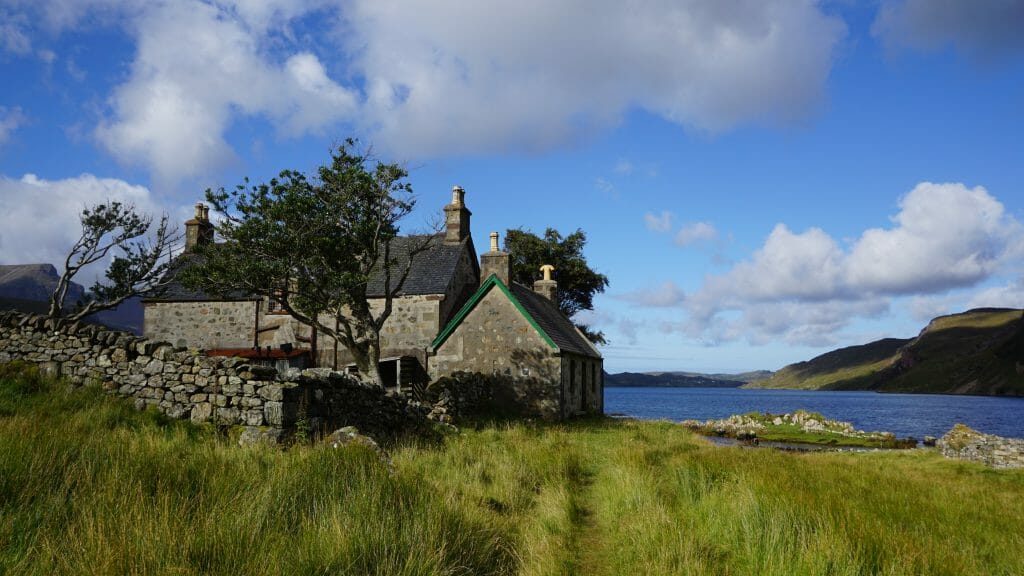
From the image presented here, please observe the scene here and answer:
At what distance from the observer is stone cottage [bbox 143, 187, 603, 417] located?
22.2 m

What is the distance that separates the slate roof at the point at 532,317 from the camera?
2209 cm

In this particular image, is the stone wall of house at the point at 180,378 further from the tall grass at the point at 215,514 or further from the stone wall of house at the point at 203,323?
the stone wall of house at the point at 203,323

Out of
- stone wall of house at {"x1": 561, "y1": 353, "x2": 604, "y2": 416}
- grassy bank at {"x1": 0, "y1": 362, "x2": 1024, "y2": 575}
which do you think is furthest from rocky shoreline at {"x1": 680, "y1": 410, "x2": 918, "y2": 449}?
grassy bank at {"x1": 0, "y1": 362, "x2": 1024, "y2": 575}

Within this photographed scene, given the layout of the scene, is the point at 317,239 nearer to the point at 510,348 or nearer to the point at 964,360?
the point at 510,348

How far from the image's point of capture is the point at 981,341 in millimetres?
174875

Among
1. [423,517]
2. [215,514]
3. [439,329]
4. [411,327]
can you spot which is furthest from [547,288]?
[215,514]

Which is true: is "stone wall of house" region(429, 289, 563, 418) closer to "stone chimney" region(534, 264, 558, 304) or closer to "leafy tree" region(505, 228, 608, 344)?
"stone chimney" region(534, 264, 558, 304)

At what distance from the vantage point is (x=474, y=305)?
74.1 feet

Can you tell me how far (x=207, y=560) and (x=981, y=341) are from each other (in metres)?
217

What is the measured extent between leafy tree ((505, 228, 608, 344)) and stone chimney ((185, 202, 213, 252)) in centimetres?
1877

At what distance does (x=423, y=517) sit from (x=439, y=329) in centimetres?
1916

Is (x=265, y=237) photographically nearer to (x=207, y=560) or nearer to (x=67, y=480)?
(x=67, y=480)

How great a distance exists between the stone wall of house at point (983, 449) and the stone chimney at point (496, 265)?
16090mm

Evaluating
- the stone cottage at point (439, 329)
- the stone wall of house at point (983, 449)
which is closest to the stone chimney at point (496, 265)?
the stone cottage at point (439, 329)
